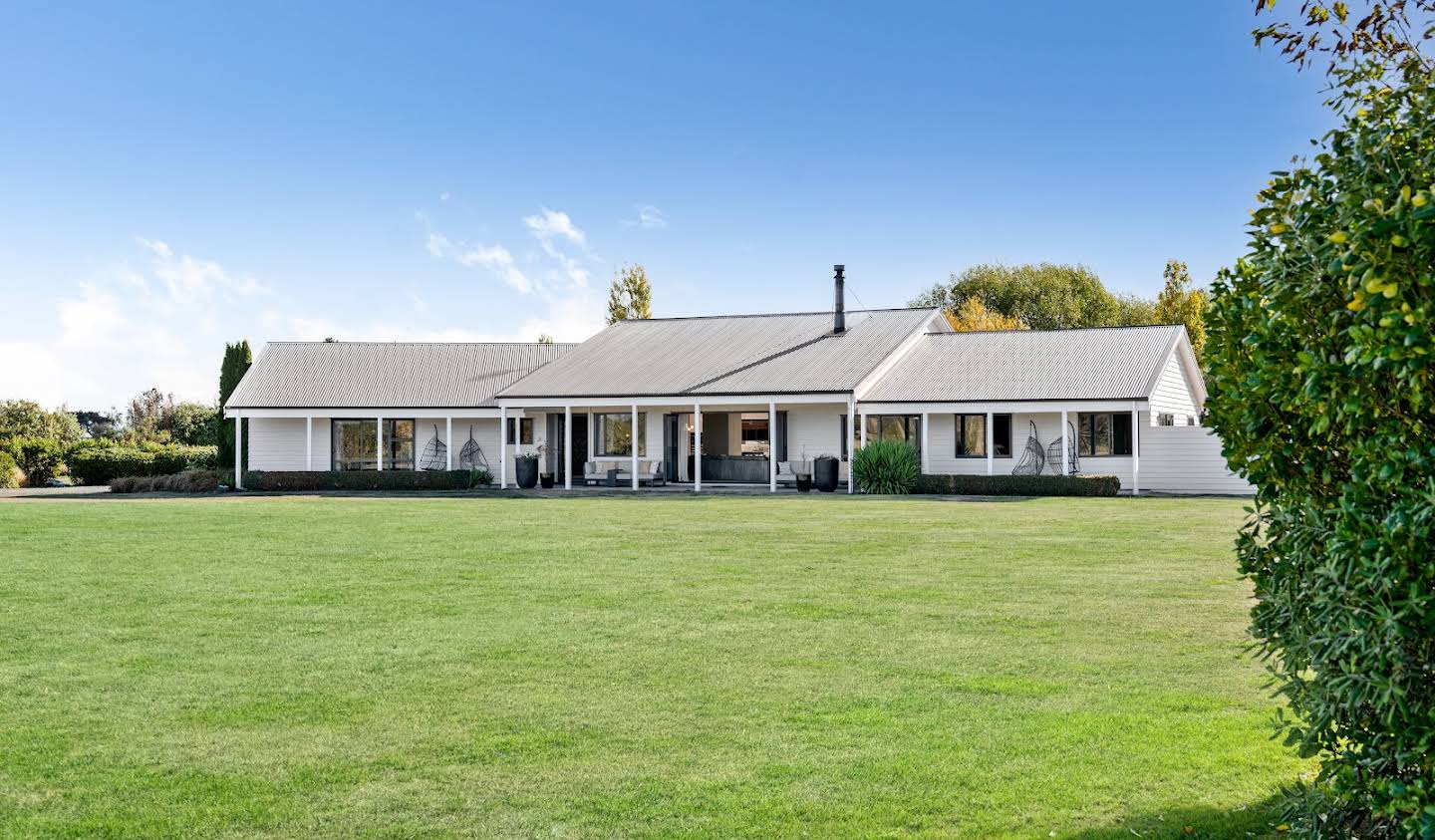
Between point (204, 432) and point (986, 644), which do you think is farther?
point (204, 432)

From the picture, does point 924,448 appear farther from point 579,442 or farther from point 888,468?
point 579,442

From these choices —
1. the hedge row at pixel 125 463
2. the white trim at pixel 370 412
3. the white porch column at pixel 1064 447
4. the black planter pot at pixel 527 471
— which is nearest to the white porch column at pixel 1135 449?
the white porch column at pixel 1064 447

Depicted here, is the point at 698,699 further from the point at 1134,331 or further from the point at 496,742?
the point at 1134,331

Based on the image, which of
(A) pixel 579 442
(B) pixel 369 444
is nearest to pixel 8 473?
(B) pixel 369 444

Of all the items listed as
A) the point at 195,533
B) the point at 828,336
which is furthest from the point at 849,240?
the point at 195,533

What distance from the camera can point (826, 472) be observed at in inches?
1243

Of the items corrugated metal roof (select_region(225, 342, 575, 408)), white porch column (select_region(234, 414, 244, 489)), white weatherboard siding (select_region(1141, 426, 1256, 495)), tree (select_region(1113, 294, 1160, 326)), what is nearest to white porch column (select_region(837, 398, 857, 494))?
white weatherboard siding (select_region(1141, 426, 1256, 495))

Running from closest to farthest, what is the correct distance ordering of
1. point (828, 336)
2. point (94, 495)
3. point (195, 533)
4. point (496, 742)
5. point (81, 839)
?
1. point (81, 839)
2. point (496, 742)
3. point (195, 533)
4. point (94, 495)
5. point (828, 336)

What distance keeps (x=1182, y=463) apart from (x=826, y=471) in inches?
355

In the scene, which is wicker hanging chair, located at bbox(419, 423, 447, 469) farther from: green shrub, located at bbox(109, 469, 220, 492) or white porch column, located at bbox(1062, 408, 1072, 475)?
white porch column, located at bbox(1062, 408, 1072, 475)

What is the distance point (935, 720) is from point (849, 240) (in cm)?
4396

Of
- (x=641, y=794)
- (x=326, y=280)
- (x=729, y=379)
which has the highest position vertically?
(x=326, y=280)

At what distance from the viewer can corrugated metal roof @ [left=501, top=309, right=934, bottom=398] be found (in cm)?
3369

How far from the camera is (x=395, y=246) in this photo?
40.6m
